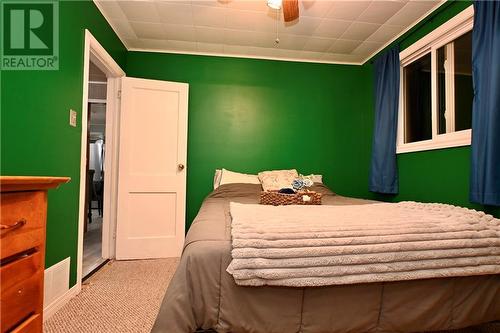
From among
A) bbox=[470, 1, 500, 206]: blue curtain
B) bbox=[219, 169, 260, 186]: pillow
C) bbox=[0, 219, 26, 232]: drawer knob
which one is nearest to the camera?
bbox=[0, 219, 26, 232]: drawer knob

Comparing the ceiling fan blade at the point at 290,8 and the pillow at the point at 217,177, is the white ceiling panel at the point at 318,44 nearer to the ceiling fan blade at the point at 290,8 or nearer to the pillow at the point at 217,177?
the ceiling fan blade at the point at 290,8

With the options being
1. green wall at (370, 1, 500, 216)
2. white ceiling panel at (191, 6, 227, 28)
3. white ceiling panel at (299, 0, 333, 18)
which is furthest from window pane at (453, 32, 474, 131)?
white ceiling panel at (191, 6, 227, 28)

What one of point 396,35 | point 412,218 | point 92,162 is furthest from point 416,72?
point 92,162

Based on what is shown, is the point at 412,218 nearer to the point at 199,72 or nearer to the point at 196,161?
the point at 196,161

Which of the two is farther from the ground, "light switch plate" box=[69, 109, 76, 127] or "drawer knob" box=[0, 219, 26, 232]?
"light switch plate" box=[69, 109, 76, 127]

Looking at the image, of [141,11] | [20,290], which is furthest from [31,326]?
[141,11]

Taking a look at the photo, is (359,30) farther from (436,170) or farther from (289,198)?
(289,198)

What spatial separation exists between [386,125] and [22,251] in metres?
3.07

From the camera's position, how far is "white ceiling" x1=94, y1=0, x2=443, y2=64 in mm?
2316

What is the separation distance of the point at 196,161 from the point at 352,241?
2.39 metres

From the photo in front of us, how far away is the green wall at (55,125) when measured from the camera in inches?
51.4

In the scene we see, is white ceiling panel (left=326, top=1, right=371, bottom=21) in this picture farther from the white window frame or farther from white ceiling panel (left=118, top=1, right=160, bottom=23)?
white ceiling panel (left=118, top=1, right=160, bottom=23)

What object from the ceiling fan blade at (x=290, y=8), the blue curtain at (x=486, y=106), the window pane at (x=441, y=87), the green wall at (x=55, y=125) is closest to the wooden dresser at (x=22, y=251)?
the green wall at (x=55, y=125)

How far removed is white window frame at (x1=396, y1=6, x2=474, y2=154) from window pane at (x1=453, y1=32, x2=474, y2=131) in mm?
60
